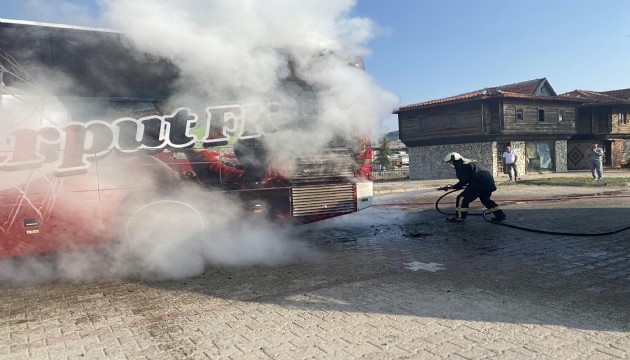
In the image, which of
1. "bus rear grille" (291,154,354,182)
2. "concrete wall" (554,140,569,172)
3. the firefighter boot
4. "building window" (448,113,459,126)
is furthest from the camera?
"concrete wall" (554,140,569,172)

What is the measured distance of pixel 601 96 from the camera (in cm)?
3366

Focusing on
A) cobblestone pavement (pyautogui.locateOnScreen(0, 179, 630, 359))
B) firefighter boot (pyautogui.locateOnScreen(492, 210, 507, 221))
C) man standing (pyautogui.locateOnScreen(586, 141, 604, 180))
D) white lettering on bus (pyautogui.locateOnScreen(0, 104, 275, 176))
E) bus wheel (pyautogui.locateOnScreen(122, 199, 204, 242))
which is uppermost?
white lettering on bus (pyautogui.locateOnScreen(0, 104, 275, 176))

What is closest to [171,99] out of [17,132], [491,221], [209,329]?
[17,132]

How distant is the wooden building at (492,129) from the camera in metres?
26.1

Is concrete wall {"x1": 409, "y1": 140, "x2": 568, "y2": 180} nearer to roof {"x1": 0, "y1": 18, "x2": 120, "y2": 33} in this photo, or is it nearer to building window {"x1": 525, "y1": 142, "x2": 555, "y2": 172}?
building window {"x1": 525, "y1": 142, "x2": 555, "y2": 172}

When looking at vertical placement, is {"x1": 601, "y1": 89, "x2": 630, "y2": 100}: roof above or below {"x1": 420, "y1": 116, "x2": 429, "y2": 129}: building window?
above

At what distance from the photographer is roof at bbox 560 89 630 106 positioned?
1207 inches

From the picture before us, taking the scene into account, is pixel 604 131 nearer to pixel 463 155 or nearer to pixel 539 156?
pixel 539 156

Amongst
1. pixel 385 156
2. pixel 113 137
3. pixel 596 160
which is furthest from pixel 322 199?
pixel 385 156

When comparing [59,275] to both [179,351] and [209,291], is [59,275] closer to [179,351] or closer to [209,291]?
[209,291]

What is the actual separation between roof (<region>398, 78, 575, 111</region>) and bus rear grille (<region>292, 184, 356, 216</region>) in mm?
22150

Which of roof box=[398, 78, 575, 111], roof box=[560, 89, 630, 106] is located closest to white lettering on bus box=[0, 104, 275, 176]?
roof box=[398, 78, 575, 111]

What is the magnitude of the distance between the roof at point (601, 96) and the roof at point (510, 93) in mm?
2645

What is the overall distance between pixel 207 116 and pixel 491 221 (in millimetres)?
6318
